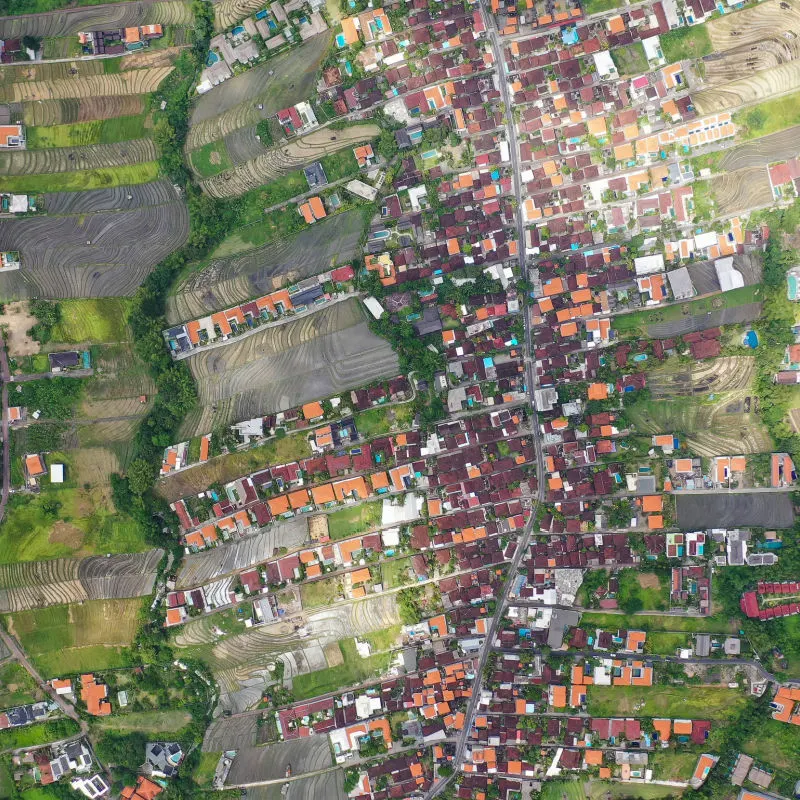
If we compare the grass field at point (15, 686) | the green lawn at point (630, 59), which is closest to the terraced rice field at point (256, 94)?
the green lawn at point (630, 59)

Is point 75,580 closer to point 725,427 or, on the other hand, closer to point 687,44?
point 725,427

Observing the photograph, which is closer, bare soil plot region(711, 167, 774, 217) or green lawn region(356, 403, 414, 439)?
bare soil plot region(711, 167, 774, 217)

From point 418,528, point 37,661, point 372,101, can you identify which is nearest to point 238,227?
point 372,101

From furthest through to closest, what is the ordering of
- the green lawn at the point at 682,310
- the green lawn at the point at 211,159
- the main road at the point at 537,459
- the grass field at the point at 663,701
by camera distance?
the green lawn at the point at 211,159
the green lawn at the point at 682,310
the main road at the point at 537,459
the grass field at the point at 663,701

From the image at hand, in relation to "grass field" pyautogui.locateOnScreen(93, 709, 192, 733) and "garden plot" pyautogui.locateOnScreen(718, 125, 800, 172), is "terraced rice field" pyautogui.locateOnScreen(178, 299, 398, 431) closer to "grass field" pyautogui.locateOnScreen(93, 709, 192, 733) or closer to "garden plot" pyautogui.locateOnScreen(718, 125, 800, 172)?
"grass field" pyautogui.locateOnScreen(93, 709, 192, 733)

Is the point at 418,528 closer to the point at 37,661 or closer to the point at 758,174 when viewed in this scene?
the point at 37,661

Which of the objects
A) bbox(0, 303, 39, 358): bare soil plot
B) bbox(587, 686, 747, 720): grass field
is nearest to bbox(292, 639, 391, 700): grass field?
bbox(587, 686, 747, 720): grass field

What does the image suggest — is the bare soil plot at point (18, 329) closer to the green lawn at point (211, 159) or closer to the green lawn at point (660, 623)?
the green lawn at point (211, 159)
